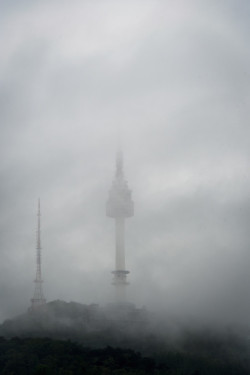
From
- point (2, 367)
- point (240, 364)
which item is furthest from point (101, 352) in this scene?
point (240, 364)

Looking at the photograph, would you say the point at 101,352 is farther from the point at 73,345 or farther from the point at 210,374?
the point at 210,374

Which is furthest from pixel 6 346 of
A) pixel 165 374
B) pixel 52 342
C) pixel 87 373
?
pixel 165 374

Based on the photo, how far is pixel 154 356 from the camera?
646 ft

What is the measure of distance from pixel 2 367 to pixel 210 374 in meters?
62.0

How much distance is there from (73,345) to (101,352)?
1150 centimetres

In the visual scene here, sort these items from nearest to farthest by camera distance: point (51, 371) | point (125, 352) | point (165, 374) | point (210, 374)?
point (51, 371), point (165, 374), point (210, 374), point (125, 352)

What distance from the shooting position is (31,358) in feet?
565

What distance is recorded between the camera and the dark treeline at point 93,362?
6309 inches

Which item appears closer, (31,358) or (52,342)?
(31,358)

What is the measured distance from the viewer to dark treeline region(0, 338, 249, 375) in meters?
160

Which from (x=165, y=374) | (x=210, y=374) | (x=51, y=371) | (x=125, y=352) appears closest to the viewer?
(x=51, y=371)

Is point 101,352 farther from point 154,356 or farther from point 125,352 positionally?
point 154,356

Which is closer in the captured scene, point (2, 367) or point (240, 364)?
point (2, 367)

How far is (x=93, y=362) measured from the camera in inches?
6757
